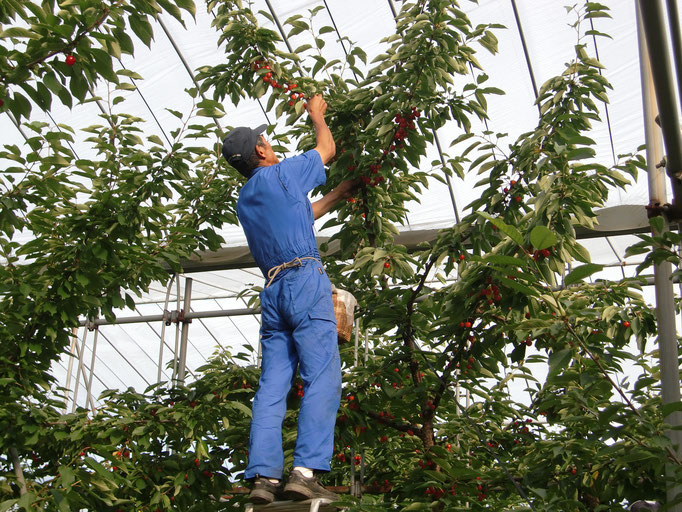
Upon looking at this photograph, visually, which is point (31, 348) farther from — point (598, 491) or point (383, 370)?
point (598, 491)

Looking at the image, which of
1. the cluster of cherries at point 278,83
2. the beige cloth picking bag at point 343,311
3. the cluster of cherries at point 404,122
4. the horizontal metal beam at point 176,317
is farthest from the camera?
the horizontal metal beam at point 176,317

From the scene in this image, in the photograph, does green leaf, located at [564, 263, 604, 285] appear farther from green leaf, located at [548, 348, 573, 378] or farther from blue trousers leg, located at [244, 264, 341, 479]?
blue trousers leg, located at [244, 264, 341, 479]

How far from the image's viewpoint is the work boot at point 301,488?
2.64 meters

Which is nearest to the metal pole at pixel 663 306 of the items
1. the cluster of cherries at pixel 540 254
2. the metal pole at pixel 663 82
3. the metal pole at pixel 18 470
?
the metal pole at pixel 663 82

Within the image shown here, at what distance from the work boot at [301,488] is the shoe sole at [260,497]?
0.06m

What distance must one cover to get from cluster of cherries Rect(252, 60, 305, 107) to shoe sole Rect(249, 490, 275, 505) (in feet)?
6.86

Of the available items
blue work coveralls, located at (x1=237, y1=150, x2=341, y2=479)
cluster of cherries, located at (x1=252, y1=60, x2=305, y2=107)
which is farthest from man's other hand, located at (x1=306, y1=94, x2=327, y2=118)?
cluster of cherries, located at (x1=252, y1=60, x2=305, y2=107)

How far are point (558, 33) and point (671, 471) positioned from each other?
17.5ft

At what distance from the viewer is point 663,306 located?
2.94 metres

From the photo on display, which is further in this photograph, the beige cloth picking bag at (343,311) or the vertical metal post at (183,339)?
the vertical metal post at (183,339)

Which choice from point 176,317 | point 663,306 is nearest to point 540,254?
point 663,306

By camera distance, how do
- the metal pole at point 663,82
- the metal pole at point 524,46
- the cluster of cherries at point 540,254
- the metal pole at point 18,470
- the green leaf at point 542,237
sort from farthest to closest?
1. the metal pole at point 524,46
2. the metal pole at point 18,470
3. the cluster of cherries at point 540,254
4. the metal pole at point 663,82
5. the green leaf at point 542,237

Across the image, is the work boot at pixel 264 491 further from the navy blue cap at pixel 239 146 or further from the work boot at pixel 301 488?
the navy blue cap at pixel 239 146

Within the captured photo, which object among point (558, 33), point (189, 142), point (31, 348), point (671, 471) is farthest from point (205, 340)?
point (671, 471)
